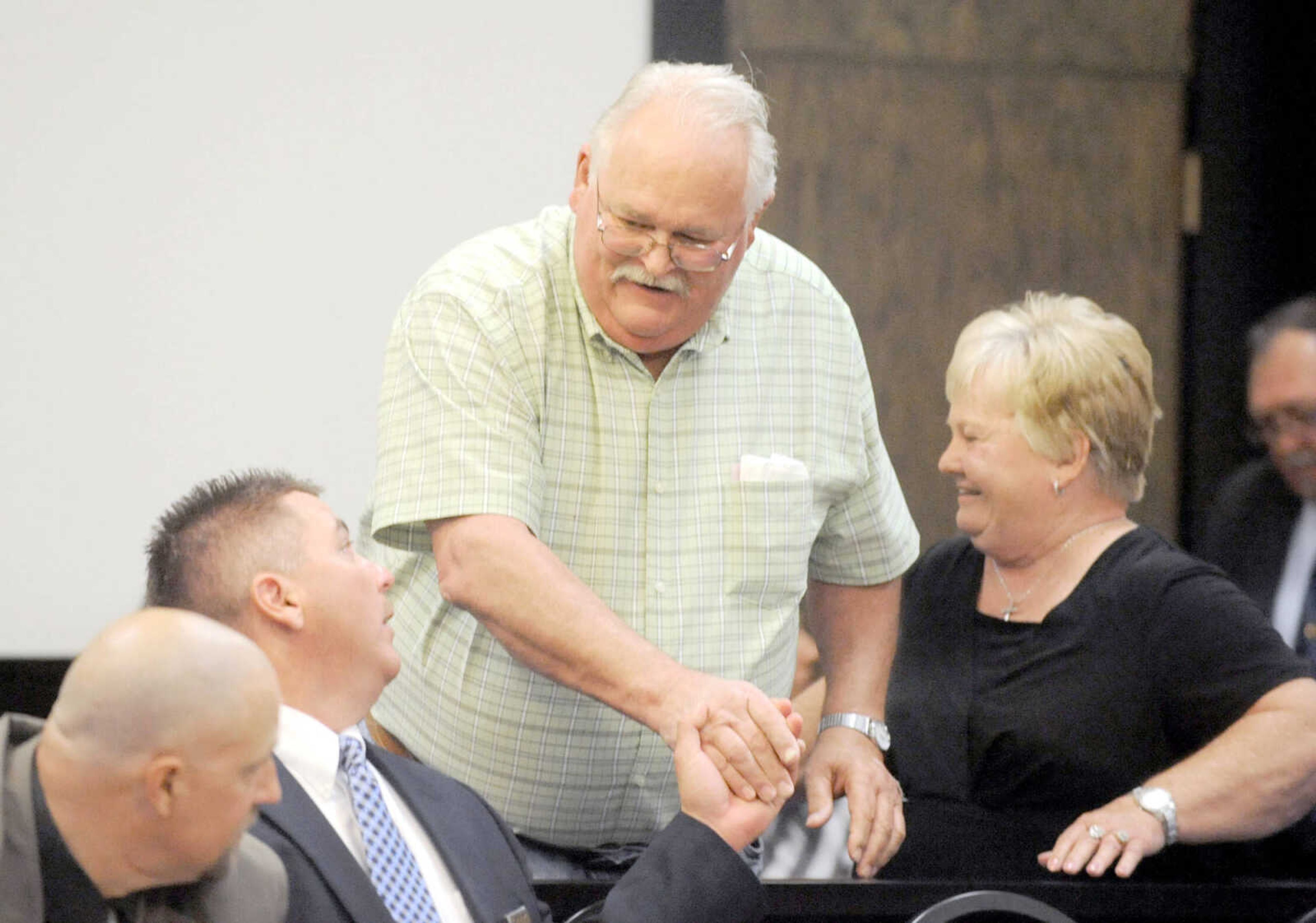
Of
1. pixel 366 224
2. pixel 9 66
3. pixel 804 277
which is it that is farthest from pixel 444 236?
pixel 804 277

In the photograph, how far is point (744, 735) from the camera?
166 cm

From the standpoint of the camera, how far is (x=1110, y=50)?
398cm

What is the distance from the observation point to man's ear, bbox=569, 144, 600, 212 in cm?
202

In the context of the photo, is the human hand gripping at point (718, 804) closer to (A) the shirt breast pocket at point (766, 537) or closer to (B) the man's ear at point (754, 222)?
(A) the shirt breast pocket at point (766, 537)

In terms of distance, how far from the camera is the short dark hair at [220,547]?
5.29ft

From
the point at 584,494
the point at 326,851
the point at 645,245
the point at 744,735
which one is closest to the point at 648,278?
the point at 645,245

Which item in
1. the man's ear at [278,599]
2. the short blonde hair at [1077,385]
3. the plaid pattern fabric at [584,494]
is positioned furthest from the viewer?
the short blonde hair at [1077,385]

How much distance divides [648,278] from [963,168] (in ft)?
7.13

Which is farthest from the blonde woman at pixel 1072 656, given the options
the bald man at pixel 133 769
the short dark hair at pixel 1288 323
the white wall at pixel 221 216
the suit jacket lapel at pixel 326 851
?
the white wall at pixel 221 216

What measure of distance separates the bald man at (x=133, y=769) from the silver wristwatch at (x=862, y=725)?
4.09 feet

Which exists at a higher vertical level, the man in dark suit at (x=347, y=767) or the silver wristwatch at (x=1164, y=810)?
the man in dark suit at (x=347, y=767)

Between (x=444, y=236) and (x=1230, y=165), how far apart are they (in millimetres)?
2015

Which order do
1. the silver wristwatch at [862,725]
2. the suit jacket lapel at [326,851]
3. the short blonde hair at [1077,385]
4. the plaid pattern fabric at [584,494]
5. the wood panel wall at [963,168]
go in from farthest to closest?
the wood panel wall at [963,168] < the short blonde hair at [1077,385] < the silver wristwatch at [862,725] < the plaid pattern fabric at [584,494] < the suit jacket lapel at [326,851]

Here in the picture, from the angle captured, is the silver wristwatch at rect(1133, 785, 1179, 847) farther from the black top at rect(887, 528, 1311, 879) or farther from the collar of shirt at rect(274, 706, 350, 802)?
the collar of shirt at rect(274, 706, 350, 802)
